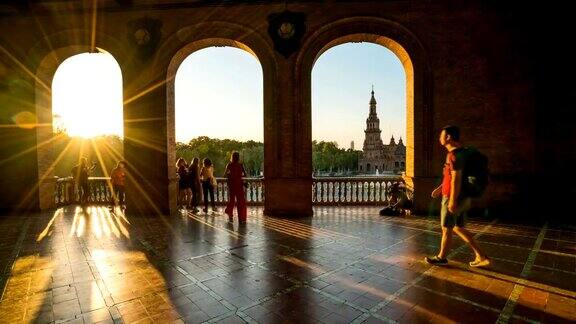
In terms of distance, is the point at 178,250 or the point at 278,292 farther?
the point at 178,250

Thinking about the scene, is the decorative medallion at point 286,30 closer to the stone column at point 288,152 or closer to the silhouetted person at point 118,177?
the stone column at point 288,152

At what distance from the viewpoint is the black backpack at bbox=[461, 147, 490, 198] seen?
175 inches

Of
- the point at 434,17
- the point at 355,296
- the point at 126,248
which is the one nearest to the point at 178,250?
the point at 126,248

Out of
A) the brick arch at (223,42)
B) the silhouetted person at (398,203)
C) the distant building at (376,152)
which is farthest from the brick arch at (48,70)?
the distant building at (376,152)

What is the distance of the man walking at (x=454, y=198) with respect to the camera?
4.47m

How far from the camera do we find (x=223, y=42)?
398 inches

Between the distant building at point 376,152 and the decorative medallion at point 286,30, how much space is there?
8839 cm

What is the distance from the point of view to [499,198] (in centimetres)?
916

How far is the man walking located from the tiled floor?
0.30 meters

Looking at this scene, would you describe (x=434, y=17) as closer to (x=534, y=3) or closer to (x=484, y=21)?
(x=484, y=21)

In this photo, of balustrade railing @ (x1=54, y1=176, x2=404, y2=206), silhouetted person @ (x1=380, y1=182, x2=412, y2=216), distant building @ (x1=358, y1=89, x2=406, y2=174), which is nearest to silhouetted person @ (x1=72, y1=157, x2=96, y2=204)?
balustrade railing @ (x1=54, y1=176, x2=404, y2=206)

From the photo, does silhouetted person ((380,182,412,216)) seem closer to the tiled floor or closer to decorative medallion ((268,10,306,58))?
the tiled floor

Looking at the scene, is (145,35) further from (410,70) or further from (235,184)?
(410,70)

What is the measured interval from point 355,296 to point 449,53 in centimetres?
827
